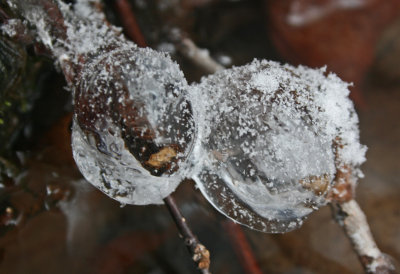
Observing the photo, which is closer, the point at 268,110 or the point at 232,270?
the point at 268,110

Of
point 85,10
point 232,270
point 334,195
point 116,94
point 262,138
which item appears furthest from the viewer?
point 232,270

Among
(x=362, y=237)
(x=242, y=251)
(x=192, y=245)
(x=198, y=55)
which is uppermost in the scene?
(x=198, y=55)

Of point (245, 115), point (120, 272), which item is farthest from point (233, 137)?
point (120, 272)

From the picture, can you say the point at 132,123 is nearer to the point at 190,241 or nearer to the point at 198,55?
the point at 190,241

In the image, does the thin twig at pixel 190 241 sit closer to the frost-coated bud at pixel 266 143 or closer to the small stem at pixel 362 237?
the frost-coated bud at pixel 266 143

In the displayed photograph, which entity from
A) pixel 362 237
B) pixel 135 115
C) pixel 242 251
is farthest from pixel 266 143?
pixel 242 251

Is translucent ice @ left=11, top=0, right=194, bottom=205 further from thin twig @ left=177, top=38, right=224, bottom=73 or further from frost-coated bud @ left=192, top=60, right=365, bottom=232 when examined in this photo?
thin twig @ left=177, top=38, right=224, bottom=73

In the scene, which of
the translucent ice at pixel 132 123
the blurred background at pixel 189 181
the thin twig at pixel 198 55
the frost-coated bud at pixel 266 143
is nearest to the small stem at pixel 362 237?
the frost-coated bud at pixel 266 143

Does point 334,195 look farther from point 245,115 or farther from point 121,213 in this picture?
point 121,213
